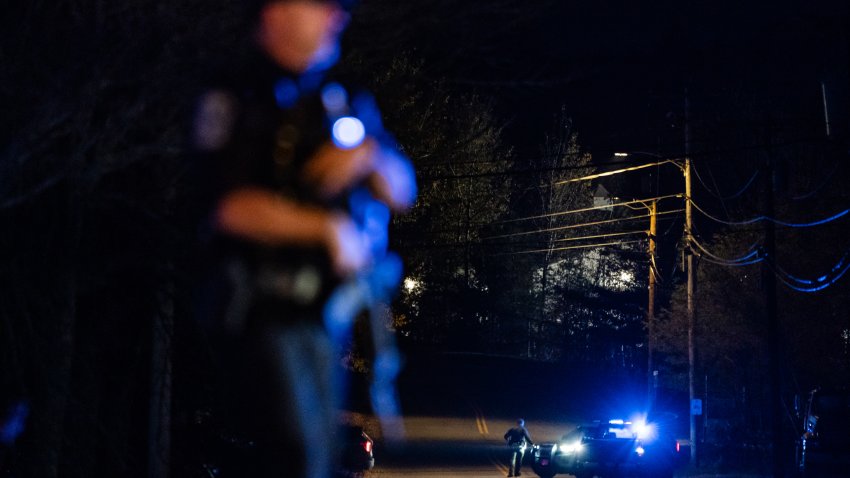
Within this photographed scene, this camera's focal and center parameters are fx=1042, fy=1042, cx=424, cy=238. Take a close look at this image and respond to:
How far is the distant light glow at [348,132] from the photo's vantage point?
23.4ft

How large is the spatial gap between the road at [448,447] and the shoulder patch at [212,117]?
19950mm

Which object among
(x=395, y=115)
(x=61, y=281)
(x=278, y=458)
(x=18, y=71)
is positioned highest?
(x=395, y=115)

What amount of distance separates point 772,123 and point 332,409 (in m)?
21.2

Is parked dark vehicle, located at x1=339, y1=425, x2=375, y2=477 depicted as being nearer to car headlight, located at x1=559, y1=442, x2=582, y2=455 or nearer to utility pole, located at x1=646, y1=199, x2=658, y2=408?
car headlight, located at x1=559, y1=442, x2=582, y2=455

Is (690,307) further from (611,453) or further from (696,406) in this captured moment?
(611,453)

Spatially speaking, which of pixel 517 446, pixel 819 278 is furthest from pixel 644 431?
pixel 819 278

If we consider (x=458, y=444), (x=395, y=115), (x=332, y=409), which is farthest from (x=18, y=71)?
(x=458, y=444)

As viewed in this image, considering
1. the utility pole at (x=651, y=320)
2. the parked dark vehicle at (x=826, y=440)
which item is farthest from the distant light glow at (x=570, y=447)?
the utility pole at (x=651, y=320)

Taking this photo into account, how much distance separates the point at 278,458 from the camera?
6410 mm

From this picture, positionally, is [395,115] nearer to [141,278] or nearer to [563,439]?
[141,278]

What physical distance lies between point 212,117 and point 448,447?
32.1m

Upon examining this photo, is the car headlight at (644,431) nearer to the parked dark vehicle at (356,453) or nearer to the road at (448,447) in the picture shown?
the road at (448,447)

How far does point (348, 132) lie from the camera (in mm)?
7344

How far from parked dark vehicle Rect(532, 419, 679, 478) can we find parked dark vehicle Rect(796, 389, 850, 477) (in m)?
3.56
